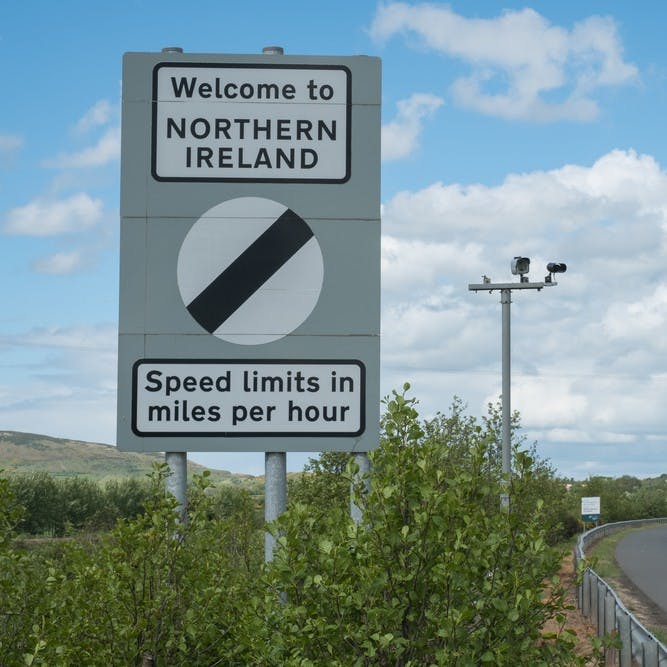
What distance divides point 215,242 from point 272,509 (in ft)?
4.42

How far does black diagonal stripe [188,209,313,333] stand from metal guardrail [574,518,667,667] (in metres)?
4.10

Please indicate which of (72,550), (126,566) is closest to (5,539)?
(72,550)

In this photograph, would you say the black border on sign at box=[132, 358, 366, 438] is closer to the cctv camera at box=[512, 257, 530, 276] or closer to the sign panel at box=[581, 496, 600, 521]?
the cctv camera at box=[512, 257, 530, 276]

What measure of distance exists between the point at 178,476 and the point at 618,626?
39.3 ft

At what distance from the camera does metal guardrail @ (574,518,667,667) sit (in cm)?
1332

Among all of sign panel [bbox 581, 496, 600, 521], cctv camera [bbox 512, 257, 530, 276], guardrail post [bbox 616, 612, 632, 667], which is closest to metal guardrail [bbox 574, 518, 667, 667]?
guardrail post [bbox 616, 612, 632, 667]

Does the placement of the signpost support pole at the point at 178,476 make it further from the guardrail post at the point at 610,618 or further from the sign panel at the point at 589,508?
the sign panel at the point at 589,508

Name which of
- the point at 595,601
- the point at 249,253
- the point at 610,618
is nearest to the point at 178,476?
the point at 249,253

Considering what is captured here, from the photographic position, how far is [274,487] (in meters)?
5.62

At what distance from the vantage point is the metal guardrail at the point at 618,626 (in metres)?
13.3

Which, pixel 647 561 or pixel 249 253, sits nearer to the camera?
pixel 249 253

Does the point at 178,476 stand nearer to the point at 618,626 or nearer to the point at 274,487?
the point at 274,487

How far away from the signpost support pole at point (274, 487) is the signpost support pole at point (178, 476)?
A: 1.36 ft

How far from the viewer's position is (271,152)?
5.80 meters
